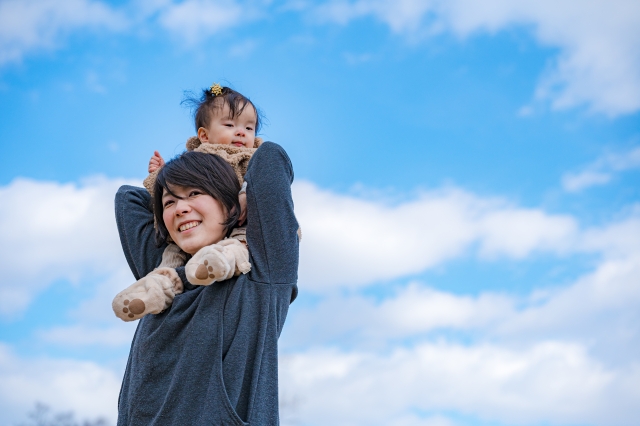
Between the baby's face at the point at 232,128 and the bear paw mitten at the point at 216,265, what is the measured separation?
1.10 metres

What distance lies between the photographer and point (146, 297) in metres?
2.51

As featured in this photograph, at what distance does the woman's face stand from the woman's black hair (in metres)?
0.02

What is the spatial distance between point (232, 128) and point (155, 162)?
1.63 feet

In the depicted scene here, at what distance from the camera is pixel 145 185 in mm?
3191

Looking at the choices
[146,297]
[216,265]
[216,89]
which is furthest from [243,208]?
[216,89]

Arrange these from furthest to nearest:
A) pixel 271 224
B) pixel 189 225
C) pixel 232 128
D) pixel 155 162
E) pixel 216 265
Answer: pixel 232 128 → pixel 155 162 → pixel 189 225 → pixel 271 224 → pixel 216 265

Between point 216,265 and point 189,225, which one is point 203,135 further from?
point 216,265

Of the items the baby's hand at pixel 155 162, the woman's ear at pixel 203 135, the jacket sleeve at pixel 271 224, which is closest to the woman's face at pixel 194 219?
the jacket sleeve at pixel 271 224

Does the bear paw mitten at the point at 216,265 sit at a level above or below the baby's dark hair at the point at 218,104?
below

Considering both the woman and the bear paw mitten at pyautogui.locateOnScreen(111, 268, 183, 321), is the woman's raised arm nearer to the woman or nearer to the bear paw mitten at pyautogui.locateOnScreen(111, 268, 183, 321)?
the woman

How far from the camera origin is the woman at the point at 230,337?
8.10ft

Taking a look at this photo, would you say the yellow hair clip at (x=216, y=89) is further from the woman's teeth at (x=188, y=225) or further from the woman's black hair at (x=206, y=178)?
the woman's teeth at (x=188, y=225)

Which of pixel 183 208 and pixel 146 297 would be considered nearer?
pixel 146 297

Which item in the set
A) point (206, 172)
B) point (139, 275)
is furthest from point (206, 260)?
point (139, 275)
